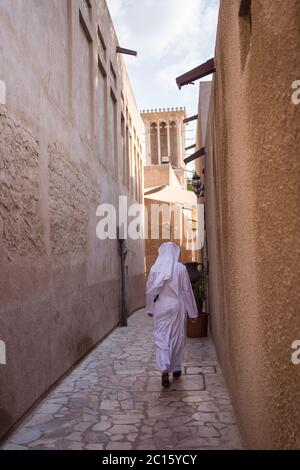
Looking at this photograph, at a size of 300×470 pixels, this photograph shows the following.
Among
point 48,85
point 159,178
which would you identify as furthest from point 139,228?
point 48,85

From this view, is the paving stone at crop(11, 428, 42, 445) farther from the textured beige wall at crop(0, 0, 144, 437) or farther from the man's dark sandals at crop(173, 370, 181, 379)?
the man's dark sandals at crop(173, 370, 181, 379)

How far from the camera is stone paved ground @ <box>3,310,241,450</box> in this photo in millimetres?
3320

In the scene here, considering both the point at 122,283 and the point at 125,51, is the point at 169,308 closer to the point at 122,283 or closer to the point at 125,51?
the point at 122,283

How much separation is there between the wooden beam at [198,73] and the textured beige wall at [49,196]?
1597mm

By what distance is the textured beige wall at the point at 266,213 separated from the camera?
1.51 metres

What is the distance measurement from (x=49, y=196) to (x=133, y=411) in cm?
255

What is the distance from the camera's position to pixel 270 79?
5.70 feet

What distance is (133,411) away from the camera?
404cm

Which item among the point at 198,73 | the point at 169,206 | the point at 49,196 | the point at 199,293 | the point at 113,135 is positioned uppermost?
the point at 113,135

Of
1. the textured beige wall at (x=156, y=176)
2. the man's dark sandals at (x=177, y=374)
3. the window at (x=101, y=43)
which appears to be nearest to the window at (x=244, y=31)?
the man's dark sandals at (x=177, y=374)

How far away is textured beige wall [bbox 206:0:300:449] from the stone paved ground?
57 centimetres

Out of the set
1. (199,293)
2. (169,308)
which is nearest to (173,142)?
(199,293)

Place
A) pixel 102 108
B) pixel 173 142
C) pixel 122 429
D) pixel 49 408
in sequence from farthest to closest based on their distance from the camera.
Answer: pixel 173 142 < pixel 102 108 < pixel 49 408 < pixel 122 429

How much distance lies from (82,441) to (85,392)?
139 centimetres
